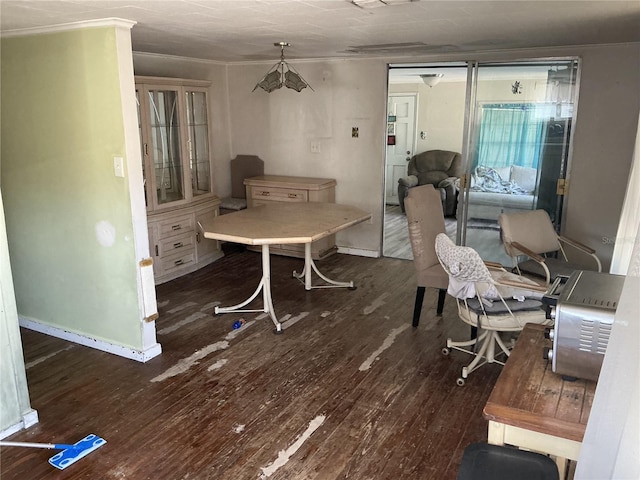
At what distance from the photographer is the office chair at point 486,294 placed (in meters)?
2.95

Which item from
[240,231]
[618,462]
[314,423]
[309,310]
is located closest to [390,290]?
[309,310]

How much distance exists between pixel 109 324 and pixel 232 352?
2.82 feet

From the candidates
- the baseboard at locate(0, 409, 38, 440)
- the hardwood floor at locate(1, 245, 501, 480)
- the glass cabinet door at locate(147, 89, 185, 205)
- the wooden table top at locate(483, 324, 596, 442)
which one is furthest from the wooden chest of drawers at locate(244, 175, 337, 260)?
the wooden table top at locate(483, 324, 596, 442)

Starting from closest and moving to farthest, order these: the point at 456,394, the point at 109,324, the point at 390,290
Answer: the point at 456,394 → the point at 109,324 → the point at 390,290

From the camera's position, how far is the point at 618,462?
1.07 m

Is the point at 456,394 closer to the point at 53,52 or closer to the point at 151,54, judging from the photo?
the point at 53,52

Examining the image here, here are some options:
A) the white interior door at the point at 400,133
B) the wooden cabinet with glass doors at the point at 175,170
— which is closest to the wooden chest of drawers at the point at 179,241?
the wooden cabinet with glass doors at the point at 175,170

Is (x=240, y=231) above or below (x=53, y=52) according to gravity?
below

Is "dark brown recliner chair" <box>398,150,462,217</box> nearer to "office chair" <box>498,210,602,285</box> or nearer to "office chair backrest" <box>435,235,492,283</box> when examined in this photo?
"office chair" <box>498,210,602,285</box>

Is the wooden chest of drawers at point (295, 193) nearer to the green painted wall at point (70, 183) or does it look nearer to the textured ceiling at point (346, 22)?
the textured ceiling at point (346, 22)

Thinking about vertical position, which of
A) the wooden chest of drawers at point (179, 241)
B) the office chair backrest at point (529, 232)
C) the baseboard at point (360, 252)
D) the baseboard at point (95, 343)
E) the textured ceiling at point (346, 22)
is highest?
the textured ceiling at point (346, 22)

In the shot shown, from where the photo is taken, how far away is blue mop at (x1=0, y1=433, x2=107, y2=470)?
7.96 ft

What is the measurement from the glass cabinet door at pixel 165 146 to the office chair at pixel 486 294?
114 inches

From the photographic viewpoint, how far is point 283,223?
4.05m
